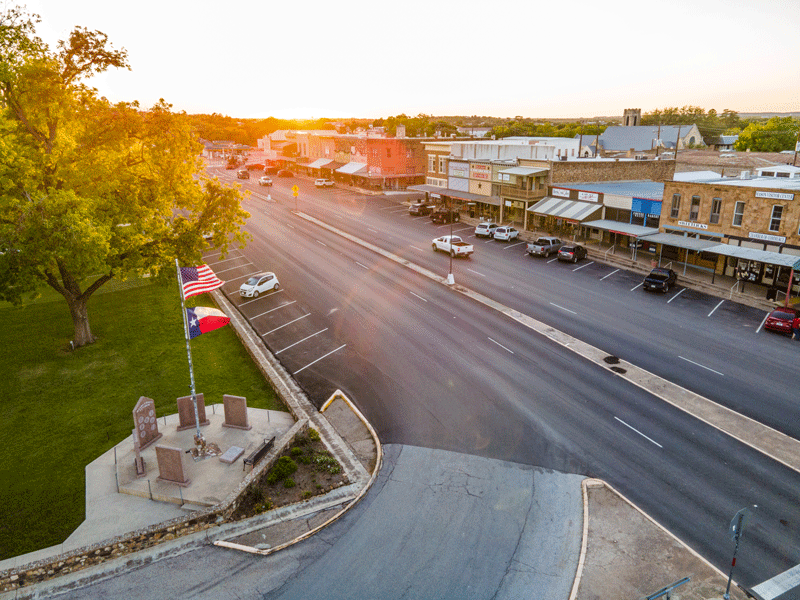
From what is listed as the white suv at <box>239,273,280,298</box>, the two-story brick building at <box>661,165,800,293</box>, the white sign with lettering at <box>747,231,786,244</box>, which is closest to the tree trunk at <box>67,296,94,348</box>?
the white suv at <box>239,273,280,298</box>

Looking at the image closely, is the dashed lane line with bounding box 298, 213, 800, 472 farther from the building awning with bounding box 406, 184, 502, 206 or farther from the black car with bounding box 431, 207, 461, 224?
the black car with bounding box 431, 207, 461, 224

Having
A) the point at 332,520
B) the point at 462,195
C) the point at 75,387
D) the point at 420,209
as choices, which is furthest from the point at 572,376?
the point at 420,209

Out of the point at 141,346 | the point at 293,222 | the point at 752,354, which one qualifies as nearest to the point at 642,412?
the point at 752,354

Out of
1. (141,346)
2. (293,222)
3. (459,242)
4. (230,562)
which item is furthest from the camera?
(293,222)

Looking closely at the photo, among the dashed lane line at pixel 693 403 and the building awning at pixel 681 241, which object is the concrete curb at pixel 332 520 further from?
the building awning at pixel 681 241

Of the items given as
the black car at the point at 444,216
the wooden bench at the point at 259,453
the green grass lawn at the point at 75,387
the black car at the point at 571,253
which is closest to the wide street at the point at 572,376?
the black car at the point at 571,253

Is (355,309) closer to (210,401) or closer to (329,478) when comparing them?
(210,401)
